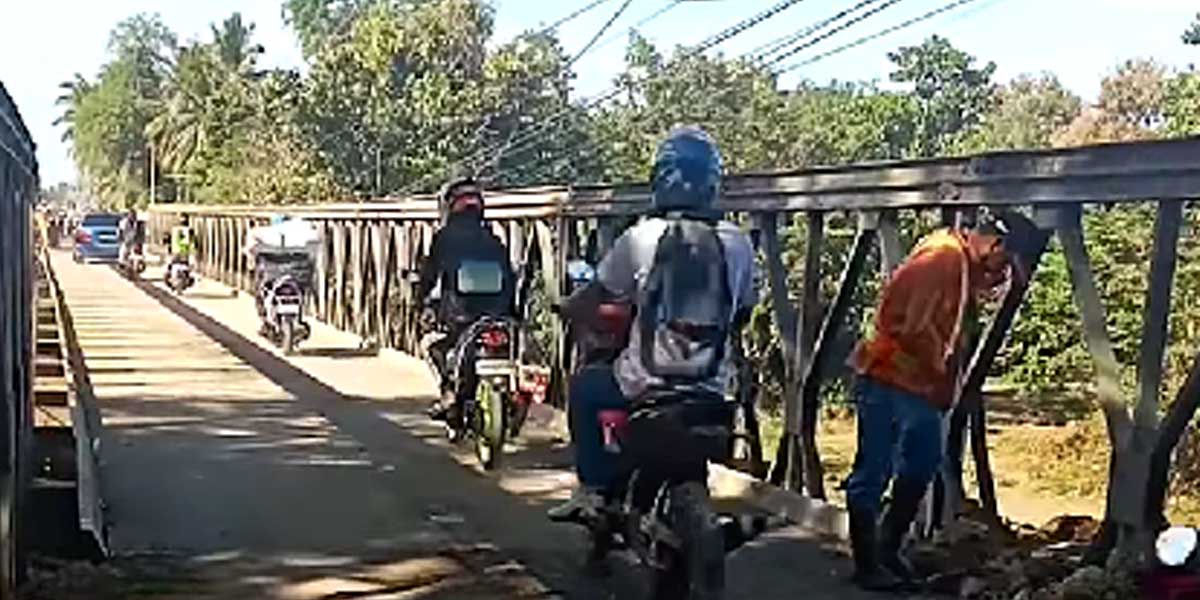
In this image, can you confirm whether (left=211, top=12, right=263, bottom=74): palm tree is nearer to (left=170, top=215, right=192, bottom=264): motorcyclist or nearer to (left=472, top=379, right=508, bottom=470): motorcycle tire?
(left=170, top=215, right=192, bottom=264): motorcyclist

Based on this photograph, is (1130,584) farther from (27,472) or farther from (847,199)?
(27,472)

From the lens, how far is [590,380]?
705 centimetres

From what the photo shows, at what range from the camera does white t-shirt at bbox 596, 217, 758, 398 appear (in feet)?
21.6

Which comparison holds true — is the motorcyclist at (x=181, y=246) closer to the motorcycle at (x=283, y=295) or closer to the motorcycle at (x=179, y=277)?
the motorcycle at (x=179, y=277)

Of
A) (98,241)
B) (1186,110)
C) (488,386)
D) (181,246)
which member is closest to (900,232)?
(488,386)

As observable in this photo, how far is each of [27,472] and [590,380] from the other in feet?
7.00

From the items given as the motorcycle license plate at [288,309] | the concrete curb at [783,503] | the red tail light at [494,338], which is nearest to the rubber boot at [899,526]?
the concrete curb at [783,503]

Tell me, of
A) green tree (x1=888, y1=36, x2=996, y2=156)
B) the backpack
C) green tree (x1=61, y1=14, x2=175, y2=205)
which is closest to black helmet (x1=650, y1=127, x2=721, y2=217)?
the backpack

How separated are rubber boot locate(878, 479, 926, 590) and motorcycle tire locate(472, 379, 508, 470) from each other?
3.66 meters

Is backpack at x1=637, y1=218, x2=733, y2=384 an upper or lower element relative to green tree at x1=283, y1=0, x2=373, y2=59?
lower

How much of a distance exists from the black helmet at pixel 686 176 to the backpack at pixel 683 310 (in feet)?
0.52

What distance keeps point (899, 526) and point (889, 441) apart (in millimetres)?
355

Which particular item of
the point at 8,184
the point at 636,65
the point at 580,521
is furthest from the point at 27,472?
the point at 636,65

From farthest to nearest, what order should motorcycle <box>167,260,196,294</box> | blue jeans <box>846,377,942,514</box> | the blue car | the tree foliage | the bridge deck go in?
the blue car, the tree foliage, motorcycle <box>167,260,196,294</box>, the bridge deck, blue jeans <box>846,377,942,514</box>
